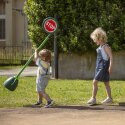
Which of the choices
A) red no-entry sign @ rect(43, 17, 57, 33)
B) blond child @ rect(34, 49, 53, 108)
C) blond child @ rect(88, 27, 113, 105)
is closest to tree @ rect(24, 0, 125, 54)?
red no-entry sign @ rect(43, 17, 57, 33)

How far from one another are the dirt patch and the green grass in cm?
78

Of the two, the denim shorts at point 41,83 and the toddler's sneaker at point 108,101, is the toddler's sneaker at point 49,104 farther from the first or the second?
the toddler's sneaker at point 108,101

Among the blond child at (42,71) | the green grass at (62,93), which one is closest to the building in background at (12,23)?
the green grass at (62,93)

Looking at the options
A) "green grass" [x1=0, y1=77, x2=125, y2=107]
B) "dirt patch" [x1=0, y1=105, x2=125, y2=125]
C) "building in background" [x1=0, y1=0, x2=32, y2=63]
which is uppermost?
"building in background" [x1=0, y1=0, x2=32, y2=63]

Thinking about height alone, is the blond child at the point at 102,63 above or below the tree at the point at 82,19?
below

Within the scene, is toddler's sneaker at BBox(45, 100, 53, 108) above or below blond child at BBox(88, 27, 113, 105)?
below

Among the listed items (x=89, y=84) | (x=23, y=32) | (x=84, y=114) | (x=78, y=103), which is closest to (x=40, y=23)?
(x=89, y=84)

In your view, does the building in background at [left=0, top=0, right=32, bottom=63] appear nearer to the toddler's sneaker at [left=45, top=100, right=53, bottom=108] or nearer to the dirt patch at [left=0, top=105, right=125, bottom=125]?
the toddler's sneaker at [left=45, top=100, right=53, bottom=108]

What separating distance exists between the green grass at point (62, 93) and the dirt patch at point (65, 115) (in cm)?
78

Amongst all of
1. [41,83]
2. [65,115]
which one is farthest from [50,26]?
[65,115]

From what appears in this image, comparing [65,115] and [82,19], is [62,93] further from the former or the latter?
[82,19]

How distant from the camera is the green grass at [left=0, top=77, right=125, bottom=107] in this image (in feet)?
38.4

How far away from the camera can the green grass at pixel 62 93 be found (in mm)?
11709

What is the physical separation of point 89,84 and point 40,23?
11.0ft
